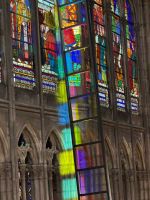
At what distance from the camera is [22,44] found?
63.4ft

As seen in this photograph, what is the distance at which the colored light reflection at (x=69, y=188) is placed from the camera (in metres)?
19.0

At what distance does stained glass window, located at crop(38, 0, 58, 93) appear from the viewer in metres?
20.2

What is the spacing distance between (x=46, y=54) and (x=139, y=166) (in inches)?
283

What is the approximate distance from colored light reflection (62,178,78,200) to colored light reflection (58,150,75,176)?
0.26 metres

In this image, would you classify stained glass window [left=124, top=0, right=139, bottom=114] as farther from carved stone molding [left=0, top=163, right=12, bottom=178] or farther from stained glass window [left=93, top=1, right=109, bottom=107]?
carved stone molding [left=0, top=163, right=12, bottom=178]

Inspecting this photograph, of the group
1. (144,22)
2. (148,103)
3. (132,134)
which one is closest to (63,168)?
(132,134)

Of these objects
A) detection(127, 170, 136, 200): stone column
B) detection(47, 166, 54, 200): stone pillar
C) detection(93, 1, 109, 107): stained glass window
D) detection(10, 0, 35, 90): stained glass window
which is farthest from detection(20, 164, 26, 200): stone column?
detection(127, 170, 136, 200): stone column

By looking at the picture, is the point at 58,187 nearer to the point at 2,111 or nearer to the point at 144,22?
the point at 2,111

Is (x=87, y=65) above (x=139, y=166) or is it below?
above

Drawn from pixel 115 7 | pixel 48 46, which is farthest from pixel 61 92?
pixel 115 7

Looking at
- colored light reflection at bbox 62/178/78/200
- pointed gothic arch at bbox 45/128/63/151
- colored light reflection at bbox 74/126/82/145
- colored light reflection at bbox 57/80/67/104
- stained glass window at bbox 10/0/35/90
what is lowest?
colored light reflection at bbox 62/178/78/200

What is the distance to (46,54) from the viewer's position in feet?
66.8

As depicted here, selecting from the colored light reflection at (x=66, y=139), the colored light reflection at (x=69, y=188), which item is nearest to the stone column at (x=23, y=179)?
the colored light reflection at (x=69, y=188)

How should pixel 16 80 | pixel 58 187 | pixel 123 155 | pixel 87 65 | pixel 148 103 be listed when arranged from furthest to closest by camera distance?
pixel 148 103, pixel 123 155, pixel 58 187, pixel 16 80, pixel 87 65
